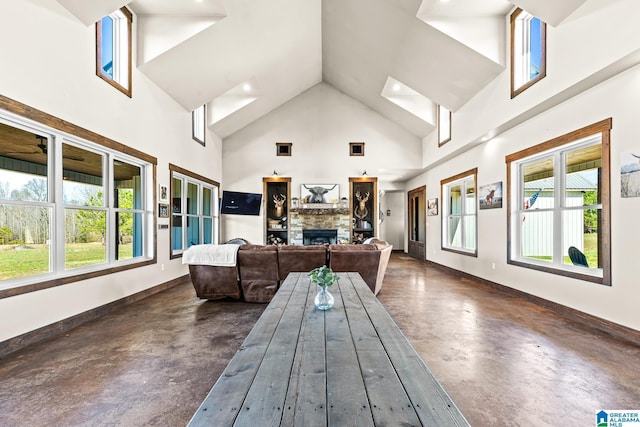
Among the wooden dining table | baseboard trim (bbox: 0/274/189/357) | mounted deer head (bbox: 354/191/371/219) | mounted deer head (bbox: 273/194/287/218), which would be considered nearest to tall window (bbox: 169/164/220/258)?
baseboard trim (bbox: 0/274/189/357)

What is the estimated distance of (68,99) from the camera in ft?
11.3

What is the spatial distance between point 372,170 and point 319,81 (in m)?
3.19

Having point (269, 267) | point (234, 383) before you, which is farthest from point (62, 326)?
point (234, 383)

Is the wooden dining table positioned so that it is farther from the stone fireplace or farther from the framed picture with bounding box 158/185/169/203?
the stone fireplace

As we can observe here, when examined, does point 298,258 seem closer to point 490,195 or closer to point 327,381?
point 327,381

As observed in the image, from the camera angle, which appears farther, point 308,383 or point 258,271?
point 258,271

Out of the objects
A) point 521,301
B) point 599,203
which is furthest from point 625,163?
point 521,301

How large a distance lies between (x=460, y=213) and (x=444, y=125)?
7.31 feet

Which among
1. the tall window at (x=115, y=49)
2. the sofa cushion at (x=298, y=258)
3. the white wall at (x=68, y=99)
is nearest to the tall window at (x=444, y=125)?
the sofa cushion at (x=298, y=258)

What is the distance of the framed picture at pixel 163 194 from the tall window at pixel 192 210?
25 centimetres

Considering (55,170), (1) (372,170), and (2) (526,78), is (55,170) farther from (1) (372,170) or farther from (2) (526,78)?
(1) (372,170)

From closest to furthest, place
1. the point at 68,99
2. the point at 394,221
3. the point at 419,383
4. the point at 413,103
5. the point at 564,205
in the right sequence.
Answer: the point at 419,383, the point at 68,99, the point at 564,205, the point at 413,103, the point at 394,221

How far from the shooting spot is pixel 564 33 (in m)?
3.61

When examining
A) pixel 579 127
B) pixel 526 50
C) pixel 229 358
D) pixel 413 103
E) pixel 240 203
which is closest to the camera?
pixel 229 358
